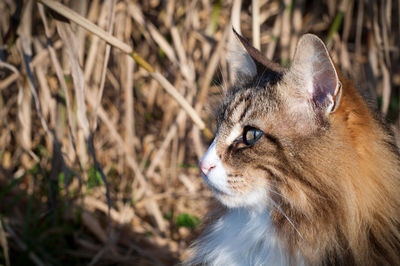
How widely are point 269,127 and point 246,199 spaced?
0.23 metres

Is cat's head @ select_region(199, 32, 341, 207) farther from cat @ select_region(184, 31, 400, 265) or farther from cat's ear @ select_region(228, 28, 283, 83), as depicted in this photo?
cat's ear @ select_region(228, 28, 283, 83)

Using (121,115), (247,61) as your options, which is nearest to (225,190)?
(247,61)

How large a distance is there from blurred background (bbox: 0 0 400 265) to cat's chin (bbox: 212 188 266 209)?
32 cm

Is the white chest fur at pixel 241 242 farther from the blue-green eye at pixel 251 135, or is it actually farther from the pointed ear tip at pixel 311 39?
the pointed ear tip at pixel 311 39

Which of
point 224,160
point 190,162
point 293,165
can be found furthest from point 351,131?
point 190,162

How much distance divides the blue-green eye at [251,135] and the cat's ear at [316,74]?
0.18 metres

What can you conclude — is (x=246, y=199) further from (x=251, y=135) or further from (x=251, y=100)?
(x=251, y=100)

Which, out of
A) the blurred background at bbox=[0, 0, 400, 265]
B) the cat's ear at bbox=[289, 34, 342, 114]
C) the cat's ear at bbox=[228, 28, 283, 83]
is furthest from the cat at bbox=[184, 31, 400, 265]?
the blurred background at bbox=[0, 0, 400, 265]

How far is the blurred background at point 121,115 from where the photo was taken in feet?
6.22

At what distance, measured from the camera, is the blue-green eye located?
123 centimetres

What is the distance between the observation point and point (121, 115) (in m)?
2.48

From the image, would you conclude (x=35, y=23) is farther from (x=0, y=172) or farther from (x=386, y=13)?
(x=386, y=13)

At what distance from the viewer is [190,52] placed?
2420 millimetres

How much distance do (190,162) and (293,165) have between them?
1.60m
